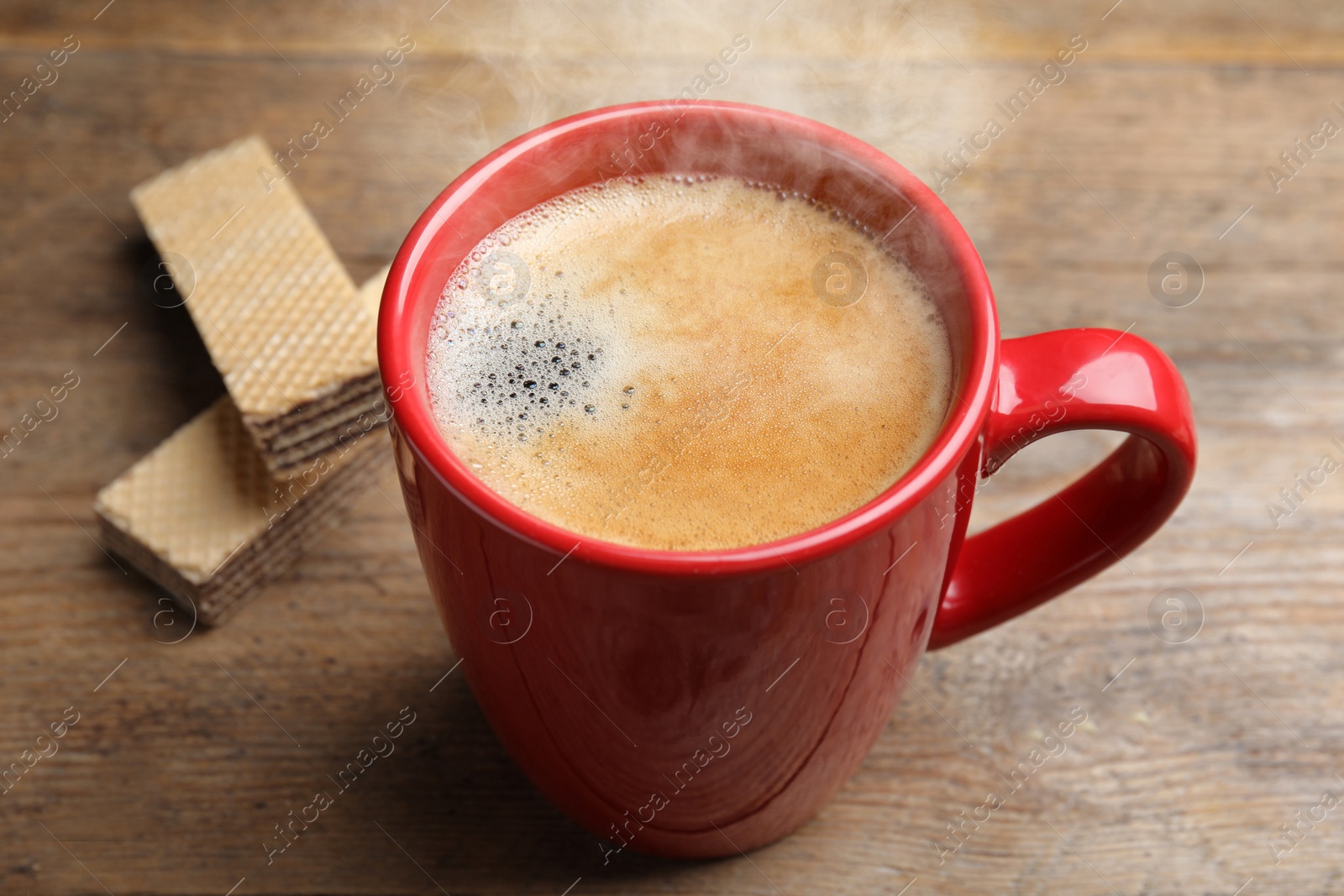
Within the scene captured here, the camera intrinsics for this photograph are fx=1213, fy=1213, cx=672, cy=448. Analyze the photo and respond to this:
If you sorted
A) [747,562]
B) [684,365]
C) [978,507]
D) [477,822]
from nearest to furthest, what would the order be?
[747,562] < [684,365] < [477,822] < [978,507]

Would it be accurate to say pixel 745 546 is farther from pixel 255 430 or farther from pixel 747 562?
pixel 255 430

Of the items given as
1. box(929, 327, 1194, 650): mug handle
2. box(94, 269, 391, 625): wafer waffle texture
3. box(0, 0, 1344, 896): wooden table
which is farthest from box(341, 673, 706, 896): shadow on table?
box(929, 327, 1194, 650): mug handle

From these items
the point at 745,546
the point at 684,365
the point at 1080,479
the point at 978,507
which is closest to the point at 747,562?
the point at 745,546

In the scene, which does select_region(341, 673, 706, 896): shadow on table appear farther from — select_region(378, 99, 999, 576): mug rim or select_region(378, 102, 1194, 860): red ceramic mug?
select_region(378, 99, 999, 576): mug rim

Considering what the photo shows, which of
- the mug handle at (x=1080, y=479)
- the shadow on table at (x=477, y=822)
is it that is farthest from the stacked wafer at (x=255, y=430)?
the mug handle at (x=1080, y=479)

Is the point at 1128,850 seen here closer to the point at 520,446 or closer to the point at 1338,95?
the point at 520,446

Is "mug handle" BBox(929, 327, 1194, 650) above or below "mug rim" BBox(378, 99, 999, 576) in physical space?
below

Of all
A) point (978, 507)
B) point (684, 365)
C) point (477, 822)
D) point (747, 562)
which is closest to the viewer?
point (747, 562)
